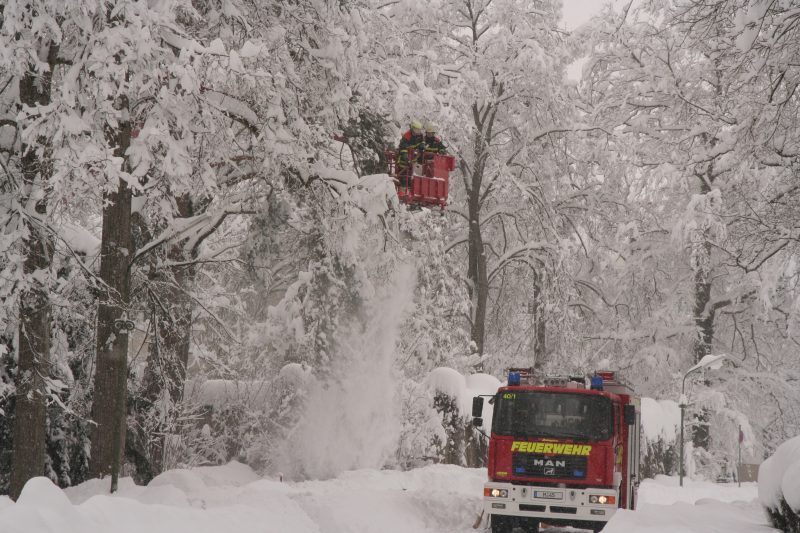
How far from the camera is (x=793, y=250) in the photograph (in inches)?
681

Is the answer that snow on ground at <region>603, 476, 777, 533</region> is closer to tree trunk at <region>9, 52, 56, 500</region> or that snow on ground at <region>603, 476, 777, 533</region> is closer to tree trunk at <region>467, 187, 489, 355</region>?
tree trunk at <region>9, 52, 56, 500</region>

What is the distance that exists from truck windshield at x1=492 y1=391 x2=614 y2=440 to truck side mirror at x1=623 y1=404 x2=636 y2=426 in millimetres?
613

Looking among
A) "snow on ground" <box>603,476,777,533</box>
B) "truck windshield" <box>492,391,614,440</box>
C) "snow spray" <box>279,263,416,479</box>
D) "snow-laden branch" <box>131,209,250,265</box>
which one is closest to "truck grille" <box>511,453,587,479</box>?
"truck windshield" <box>492,391,614,440</box>

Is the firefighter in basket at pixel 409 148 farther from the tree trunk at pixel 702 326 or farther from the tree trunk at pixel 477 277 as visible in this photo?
the tree trunk at pixel 702 326

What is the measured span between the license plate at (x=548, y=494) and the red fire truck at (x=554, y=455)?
14mm

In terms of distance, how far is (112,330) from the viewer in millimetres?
13523

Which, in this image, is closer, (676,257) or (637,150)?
(637,150)

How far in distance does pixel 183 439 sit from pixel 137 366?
10.7 feet

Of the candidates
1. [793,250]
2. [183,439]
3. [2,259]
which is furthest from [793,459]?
[183,439]

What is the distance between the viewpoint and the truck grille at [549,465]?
13.1 m

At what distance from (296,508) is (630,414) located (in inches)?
206

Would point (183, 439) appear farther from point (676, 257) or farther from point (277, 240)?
point (676, 257)

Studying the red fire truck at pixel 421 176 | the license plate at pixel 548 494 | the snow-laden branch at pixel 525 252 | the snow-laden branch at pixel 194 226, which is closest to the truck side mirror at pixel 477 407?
the license plate at pixel 548 494

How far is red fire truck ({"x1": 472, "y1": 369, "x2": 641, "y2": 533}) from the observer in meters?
13.0
